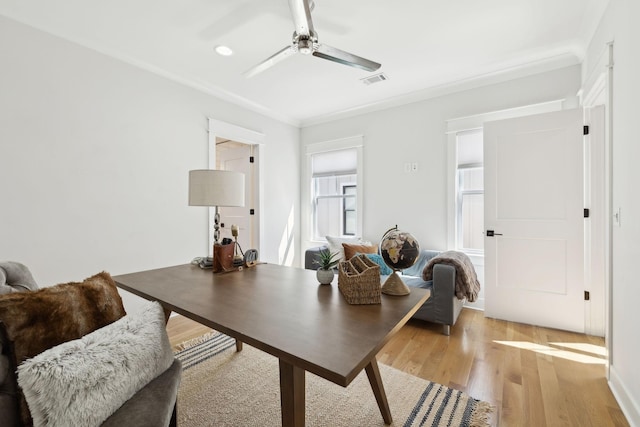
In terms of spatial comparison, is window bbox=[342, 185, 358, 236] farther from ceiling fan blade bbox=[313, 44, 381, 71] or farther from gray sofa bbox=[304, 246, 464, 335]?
ceiling fan blade bbox=[313, 44, 381, 71]

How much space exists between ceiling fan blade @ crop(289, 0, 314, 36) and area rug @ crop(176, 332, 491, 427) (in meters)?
2.31

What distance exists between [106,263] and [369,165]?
126 inches

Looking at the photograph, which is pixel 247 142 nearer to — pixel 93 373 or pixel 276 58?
pixel 276 58

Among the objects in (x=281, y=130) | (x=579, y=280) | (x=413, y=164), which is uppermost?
(x=281, y=130)

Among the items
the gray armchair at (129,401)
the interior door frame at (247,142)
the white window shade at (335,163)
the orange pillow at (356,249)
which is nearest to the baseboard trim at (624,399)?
the orange pillow at (356,249)

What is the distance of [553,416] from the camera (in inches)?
60.9

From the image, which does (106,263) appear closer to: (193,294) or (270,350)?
(193,294)

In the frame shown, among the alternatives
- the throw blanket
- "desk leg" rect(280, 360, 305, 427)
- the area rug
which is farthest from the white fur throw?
the throw blanket

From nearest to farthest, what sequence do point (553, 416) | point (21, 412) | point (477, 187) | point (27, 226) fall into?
point (21, 412) < point (553, 416) < point (27, 226) < point (477, 187)

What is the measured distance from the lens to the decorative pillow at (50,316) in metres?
0.87

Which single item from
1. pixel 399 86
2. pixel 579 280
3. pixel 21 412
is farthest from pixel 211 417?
pixel 399 86

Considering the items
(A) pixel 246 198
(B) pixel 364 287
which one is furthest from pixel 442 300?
(A) pixel 246 198

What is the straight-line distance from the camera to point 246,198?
14.0ft

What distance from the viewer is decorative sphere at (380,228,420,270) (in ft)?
4.37
